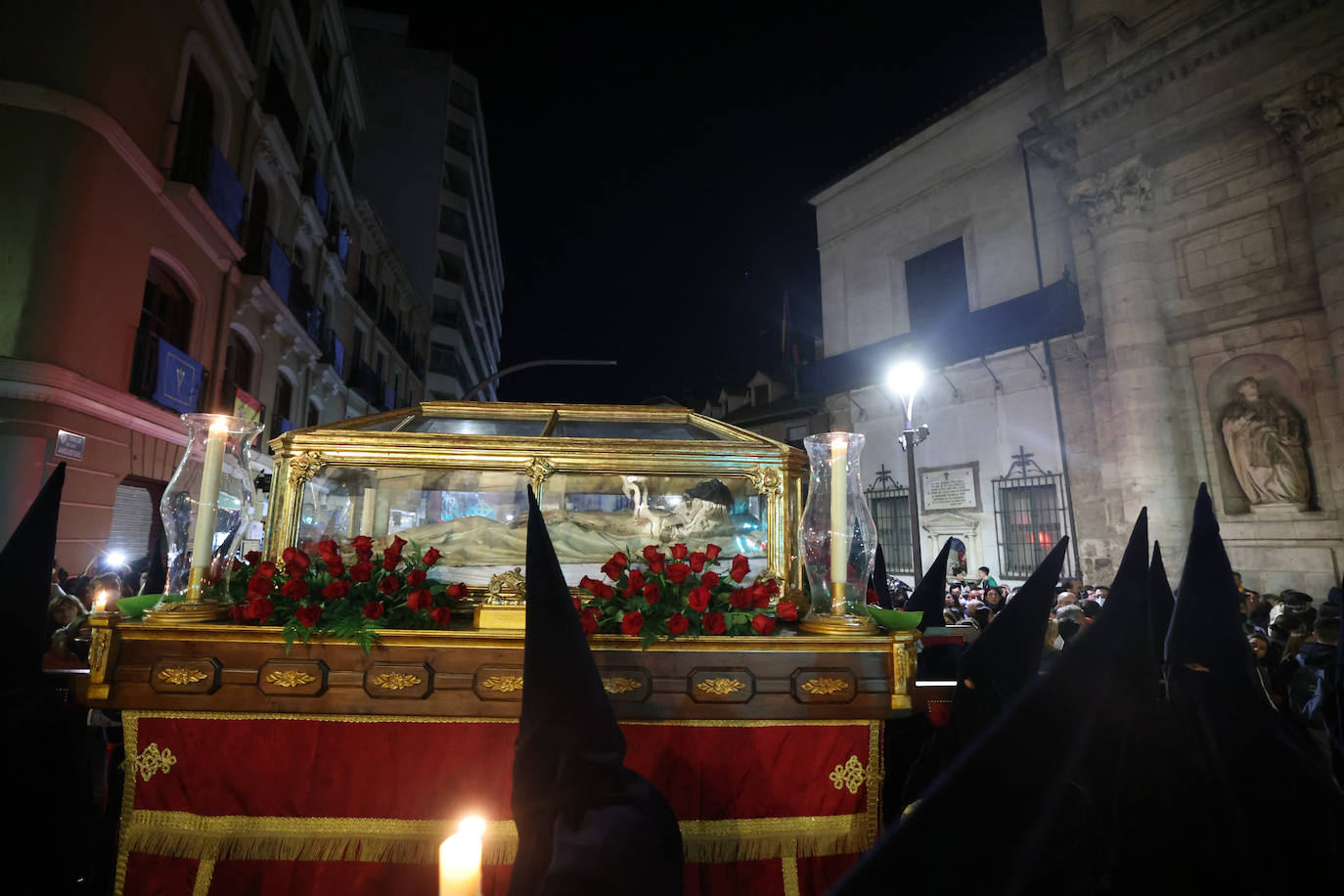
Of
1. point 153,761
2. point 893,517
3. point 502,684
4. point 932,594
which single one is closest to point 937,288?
point 893,517

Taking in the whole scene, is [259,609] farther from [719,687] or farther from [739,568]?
[739,568]

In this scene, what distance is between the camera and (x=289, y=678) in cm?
237

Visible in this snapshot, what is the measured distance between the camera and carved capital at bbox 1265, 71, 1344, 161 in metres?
9.38

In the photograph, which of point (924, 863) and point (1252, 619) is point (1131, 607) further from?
point (1252, 619)

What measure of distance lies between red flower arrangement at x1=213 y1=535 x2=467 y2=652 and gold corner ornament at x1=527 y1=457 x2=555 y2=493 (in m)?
0.69

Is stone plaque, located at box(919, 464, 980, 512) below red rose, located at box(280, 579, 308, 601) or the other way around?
the other way around

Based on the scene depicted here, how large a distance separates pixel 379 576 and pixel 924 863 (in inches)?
98.4

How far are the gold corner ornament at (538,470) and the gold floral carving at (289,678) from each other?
53.8 inches

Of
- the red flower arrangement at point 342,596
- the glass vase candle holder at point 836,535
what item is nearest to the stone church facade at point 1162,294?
the glass vase candle holder at point 836,535

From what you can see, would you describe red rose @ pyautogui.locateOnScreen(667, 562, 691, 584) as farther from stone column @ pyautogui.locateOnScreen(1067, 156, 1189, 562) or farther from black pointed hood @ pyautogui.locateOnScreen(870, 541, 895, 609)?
stone column @ pyautogui.locateOnScreen(1067, 156, 1189, 562)

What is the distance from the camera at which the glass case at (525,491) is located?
327 cm

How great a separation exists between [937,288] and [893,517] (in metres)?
6.99

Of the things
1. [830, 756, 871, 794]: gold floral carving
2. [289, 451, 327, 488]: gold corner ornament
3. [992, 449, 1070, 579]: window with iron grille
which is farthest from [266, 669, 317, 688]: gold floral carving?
[992, 449, 1070, 579]: window with iron grille

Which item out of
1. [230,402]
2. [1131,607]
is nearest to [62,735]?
[1131,607]
